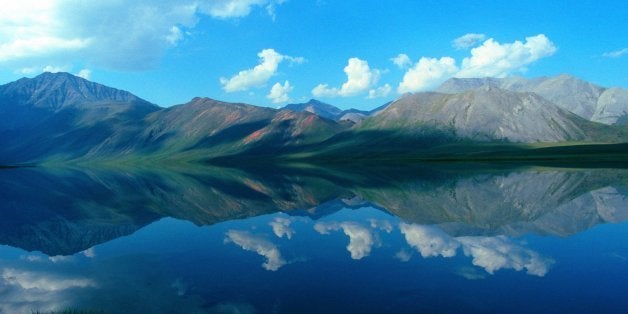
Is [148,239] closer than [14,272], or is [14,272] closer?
[14,272]

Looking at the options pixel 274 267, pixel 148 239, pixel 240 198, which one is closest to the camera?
pixel 274 267

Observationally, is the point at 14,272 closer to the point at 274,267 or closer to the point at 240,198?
the point at 274,267

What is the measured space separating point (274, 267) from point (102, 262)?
14671 millimetres

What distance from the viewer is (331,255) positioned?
31844 mm

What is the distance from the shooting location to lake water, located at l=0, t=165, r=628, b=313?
71.8ft

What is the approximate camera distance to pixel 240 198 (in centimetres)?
7062

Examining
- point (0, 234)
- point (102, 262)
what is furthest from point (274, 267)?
point (0, 234)

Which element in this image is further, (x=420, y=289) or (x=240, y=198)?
(x=240, y=198)

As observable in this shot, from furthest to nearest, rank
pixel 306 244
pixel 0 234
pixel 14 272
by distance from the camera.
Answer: pixel 0 234
pixel 306 244
pixel 14 272

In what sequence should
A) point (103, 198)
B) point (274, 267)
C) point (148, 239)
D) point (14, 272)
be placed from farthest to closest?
point (103, 198), point (148, 239), point (14, 272), point (274, 267)

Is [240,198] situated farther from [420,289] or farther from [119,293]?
[420,289]

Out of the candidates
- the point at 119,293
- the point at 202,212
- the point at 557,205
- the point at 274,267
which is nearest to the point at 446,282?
the point at 274,267

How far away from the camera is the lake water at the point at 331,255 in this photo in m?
21.9

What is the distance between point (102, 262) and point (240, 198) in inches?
1515
